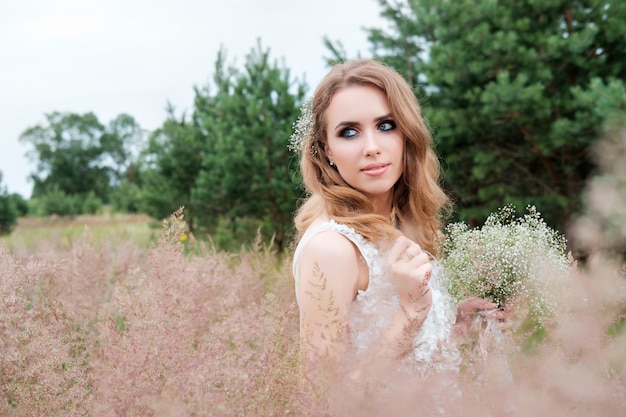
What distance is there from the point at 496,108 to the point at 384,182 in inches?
243

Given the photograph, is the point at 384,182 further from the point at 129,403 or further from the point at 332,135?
the point at 129,403

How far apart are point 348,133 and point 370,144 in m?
0.11

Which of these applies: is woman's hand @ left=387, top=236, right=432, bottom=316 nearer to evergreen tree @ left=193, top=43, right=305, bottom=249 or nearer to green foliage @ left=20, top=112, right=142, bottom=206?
evergreen tree @ left=193, top=43, right=305, bottom=249

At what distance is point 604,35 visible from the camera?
321 inches

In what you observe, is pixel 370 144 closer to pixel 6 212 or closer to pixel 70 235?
pixel 70 235

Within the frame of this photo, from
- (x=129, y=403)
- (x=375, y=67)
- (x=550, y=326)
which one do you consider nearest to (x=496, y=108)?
(x=375, y=67)

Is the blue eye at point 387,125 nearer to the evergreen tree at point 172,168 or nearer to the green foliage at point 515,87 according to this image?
the green foliage at point 515,87

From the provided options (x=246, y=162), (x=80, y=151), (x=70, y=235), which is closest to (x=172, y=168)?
(x=246, y=162)

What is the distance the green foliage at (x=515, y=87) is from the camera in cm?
762

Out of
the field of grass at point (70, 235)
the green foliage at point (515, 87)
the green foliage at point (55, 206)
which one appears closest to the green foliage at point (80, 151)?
the green foliage at point (55, 206)

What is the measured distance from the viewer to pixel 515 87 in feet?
24.0

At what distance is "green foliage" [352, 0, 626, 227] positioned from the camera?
7.62 m

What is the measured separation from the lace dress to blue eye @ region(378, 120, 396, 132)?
0.44 m

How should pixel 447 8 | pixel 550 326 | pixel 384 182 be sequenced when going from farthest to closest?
pixel 447 8, pixel 384 182, pixel 550 326
